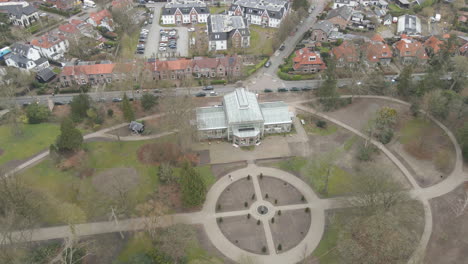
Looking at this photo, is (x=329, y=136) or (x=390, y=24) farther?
(x=390, y=24)

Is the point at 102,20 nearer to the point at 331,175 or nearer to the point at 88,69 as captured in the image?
the point at 88,69

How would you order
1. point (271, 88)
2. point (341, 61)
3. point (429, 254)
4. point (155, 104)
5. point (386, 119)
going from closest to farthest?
point (429, 254), point (386, 119), point (155, 104), point (271, 88), point (341, 61)

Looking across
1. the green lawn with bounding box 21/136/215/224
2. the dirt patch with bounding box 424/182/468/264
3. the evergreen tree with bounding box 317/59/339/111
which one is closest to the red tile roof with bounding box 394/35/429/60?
the evergreen tree with bounding box 317/59/339/111

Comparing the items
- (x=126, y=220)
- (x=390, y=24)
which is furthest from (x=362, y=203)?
(x=390, y=24)

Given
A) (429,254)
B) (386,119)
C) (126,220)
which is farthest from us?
(386,119)

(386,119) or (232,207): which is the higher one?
(386,119)

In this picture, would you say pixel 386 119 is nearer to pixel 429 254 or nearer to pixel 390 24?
pixel 429 254
